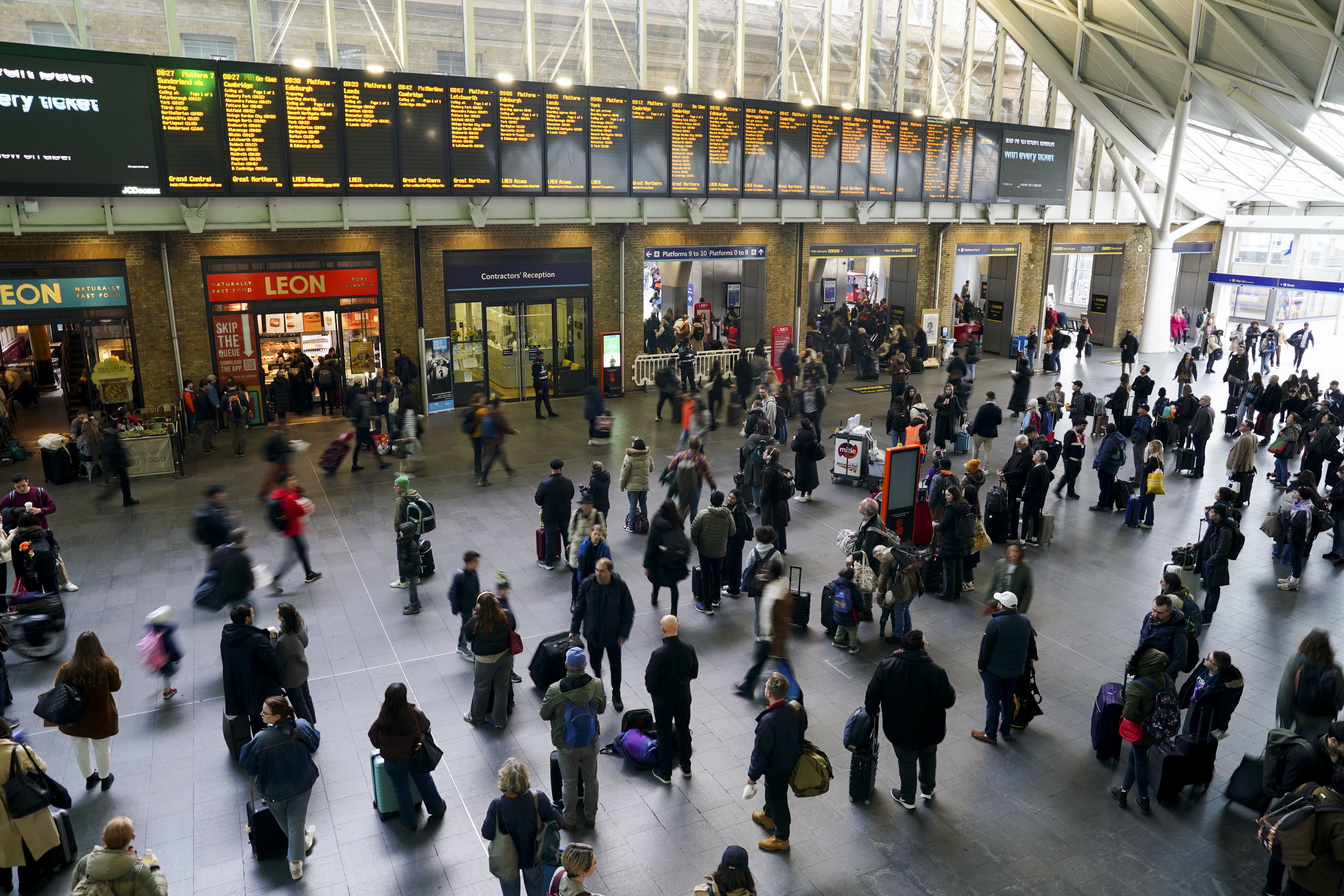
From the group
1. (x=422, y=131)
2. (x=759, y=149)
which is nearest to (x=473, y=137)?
(x=422, y=131)

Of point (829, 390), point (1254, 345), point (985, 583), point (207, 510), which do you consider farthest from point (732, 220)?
point (1254, 345)

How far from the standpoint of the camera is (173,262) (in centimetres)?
1803

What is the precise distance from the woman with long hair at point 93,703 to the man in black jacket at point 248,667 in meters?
0.81

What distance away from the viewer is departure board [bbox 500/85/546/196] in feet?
60.6

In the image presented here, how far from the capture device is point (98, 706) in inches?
283

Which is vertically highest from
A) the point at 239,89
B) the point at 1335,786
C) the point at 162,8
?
the point at 162,8

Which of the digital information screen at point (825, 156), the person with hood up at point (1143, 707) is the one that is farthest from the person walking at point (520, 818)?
the digital information screen at point (825, 156)

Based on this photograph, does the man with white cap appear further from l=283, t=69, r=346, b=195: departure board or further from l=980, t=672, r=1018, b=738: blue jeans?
l=283, t=69, r=346, b=195: departure board

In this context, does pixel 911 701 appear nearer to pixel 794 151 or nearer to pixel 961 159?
pixel 794 151

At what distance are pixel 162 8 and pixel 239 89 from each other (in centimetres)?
290

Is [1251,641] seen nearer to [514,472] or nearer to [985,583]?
[985,583]

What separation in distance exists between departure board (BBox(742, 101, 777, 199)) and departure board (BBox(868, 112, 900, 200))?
3.05 m

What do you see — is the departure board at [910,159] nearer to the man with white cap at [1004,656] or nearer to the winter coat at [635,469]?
the winter coat at [635,469]

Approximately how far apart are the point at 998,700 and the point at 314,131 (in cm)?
1491
